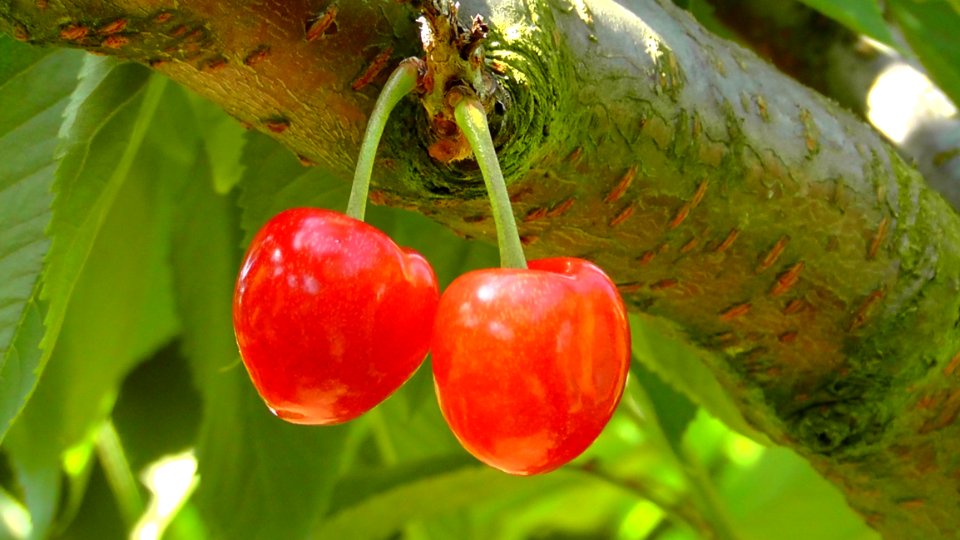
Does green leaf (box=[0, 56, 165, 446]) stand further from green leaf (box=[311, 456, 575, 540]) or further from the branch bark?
green leaf (box=[311, 456, 575, 540])

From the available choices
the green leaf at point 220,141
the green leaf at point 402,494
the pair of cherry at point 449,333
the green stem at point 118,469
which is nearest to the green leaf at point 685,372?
the green leaf at point 402,494

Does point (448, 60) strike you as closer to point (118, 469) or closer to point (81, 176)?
point (81, 176)

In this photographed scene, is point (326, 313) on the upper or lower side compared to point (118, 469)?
upper

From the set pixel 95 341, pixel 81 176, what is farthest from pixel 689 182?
pixel 95 341

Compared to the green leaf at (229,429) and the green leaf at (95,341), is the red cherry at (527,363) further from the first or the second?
the green leaf at (95,341)

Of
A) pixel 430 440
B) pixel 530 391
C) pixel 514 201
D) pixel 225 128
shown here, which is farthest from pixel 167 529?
pixel 530 391

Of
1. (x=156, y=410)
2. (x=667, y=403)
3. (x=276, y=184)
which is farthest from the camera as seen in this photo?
(x=156, y=410)

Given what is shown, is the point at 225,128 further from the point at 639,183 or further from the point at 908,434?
the point at 908,434

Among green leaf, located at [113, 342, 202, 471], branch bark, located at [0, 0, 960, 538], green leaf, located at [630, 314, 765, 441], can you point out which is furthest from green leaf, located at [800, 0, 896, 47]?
green leaf, located at [113, 342, 202, 471]
